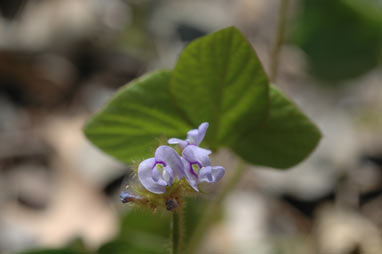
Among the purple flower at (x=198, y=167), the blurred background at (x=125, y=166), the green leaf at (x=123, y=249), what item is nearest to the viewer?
the purple flower at (x=198, y=167)

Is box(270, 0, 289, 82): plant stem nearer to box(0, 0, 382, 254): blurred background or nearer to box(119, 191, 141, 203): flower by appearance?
box(0, 0, 382, 254): blurred background

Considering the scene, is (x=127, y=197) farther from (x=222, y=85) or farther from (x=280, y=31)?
(x=280, y=31)

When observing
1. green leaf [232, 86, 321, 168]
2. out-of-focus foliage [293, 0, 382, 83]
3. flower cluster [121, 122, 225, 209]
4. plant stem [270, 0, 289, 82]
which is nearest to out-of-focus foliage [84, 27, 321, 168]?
green leaf [232, 86, 321, 168]

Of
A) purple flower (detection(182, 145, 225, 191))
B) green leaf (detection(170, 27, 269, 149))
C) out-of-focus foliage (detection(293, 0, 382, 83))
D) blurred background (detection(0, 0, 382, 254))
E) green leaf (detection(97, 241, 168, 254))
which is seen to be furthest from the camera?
out-of-focus foliage (detection(293, 0, 382, 83))

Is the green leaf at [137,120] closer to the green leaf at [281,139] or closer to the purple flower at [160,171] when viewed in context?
the green leaf at [281,139]

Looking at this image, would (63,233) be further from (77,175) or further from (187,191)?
(187,191)

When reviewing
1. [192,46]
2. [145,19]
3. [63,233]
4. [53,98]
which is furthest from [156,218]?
[145,19]

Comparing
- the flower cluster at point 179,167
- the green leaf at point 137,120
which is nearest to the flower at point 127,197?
the flower cluster at point 179,167
